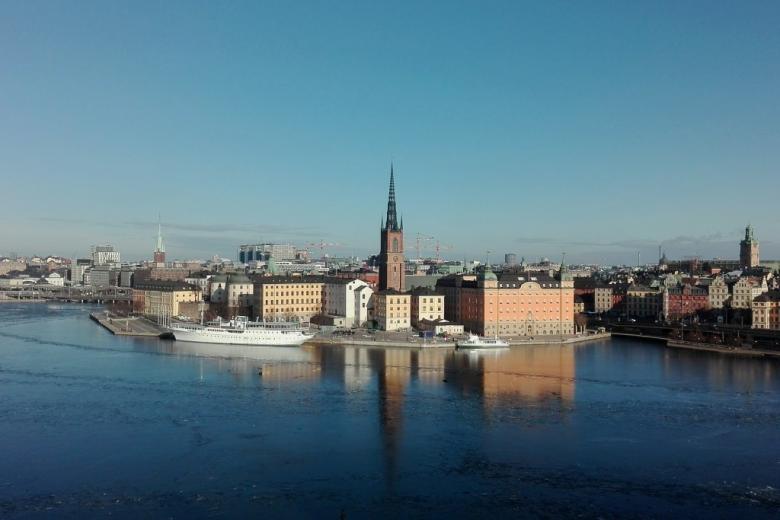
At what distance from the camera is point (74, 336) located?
3256 centimetres

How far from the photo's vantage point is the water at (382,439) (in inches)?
443

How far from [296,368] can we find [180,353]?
579 centimetres

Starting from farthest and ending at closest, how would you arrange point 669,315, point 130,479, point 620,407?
point 669,315 < point 620,407 < point 130,479

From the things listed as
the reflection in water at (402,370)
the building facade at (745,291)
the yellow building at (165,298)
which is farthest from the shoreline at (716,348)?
the yellow building at (165,298)

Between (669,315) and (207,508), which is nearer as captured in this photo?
(207,508)

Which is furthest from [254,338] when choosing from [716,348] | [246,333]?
[716,348]

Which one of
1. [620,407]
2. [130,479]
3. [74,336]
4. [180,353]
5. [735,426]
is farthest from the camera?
[74,336]

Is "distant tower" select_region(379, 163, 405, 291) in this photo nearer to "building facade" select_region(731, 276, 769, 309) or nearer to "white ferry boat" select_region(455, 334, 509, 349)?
"white ferry boat" select_region(455, 334, 509, 349)

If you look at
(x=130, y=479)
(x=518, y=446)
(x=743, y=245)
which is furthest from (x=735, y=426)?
(x=743, y=245)

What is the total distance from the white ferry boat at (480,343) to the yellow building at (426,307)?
417 cm

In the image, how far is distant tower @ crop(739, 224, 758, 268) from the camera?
2229 inches

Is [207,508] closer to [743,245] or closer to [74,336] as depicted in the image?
[74,336]

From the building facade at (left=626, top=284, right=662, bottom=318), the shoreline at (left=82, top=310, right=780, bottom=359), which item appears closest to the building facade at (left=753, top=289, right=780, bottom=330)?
the shoreline at (left=82, top=310, right=780, bottom=359)

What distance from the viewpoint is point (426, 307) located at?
34.2 meters
